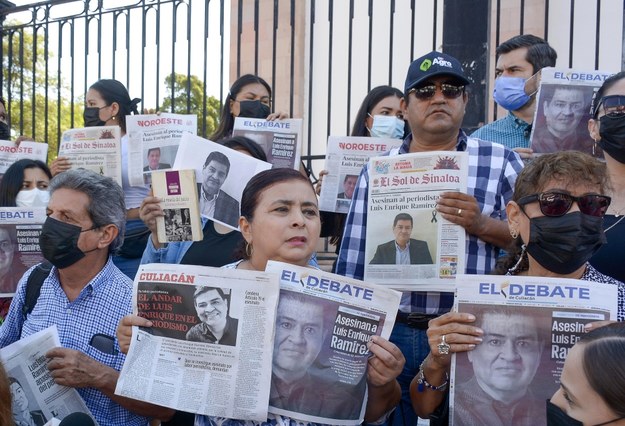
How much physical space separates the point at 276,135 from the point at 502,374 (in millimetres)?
2715

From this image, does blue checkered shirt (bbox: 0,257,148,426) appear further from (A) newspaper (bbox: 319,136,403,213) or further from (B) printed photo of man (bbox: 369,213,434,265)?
(A) newspaper (bbox: 319,136,403,213)

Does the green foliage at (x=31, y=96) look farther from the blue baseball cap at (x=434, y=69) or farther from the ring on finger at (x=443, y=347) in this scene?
the ring on finger at (x=443, y=347)

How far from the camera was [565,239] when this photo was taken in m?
2.74

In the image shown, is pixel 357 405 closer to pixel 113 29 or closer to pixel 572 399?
pixel 572 399

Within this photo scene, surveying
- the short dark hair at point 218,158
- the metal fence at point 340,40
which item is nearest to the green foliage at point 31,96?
the metal fence at point 340,40

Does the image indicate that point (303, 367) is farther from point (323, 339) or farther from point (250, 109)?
point (250, 109)

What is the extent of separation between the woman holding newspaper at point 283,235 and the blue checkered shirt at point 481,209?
2.09 feet

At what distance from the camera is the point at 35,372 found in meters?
3.27

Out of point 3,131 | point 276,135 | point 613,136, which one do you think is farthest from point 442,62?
point 3,131

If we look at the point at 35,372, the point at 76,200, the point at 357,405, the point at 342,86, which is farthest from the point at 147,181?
the point at 342,86

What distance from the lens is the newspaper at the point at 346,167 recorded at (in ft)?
14.9

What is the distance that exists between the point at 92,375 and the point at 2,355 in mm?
370

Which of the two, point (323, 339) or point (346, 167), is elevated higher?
point (346, 167)

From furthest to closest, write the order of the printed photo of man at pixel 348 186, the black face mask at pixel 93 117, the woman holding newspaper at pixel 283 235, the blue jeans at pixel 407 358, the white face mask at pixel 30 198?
the black face mask at pixel 93 117 < the white face mask at pixel 30 198 < the printed photo of man at pixel 348 186 < the blue jeans at pixel 407 358 < the woman holding newspaper at pixel 283 235
